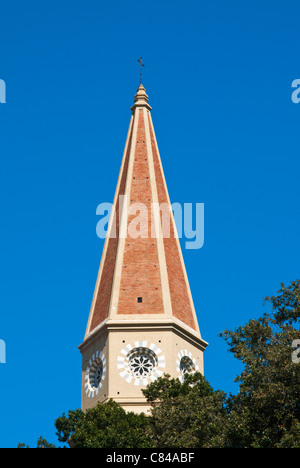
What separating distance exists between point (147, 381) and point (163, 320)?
362cm

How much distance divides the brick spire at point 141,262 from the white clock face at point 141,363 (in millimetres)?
1527

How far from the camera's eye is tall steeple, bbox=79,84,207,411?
66062 mm

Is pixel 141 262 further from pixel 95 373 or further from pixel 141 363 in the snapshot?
pixel 95 373

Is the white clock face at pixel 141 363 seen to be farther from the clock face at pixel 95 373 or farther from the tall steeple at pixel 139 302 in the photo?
the clock face at pixel 95 373

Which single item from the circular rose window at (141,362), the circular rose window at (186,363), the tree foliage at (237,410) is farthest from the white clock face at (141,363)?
the tree foliage at (237,410)

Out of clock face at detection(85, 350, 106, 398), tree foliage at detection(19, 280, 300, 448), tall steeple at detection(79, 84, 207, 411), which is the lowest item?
tree foliage at detection(19, 280, 300, 448)

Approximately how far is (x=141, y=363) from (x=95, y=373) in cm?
315

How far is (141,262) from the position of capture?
230 ft

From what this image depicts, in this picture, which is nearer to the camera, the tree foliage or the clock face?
the tree foliage

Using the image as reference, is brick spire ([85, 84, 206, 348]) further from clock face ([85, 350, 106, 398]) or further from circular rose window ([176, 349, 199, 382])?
clock face ([85, 350, 106, 398])

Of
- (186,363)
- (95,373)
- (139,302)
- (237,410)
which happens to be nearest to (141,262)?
(139,302)

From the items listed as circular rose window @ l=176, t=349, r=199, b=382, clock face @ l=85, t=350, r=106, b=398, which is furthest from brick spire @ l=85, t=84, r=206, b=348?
clock face @ l=85, t=350, r=106, b=398
